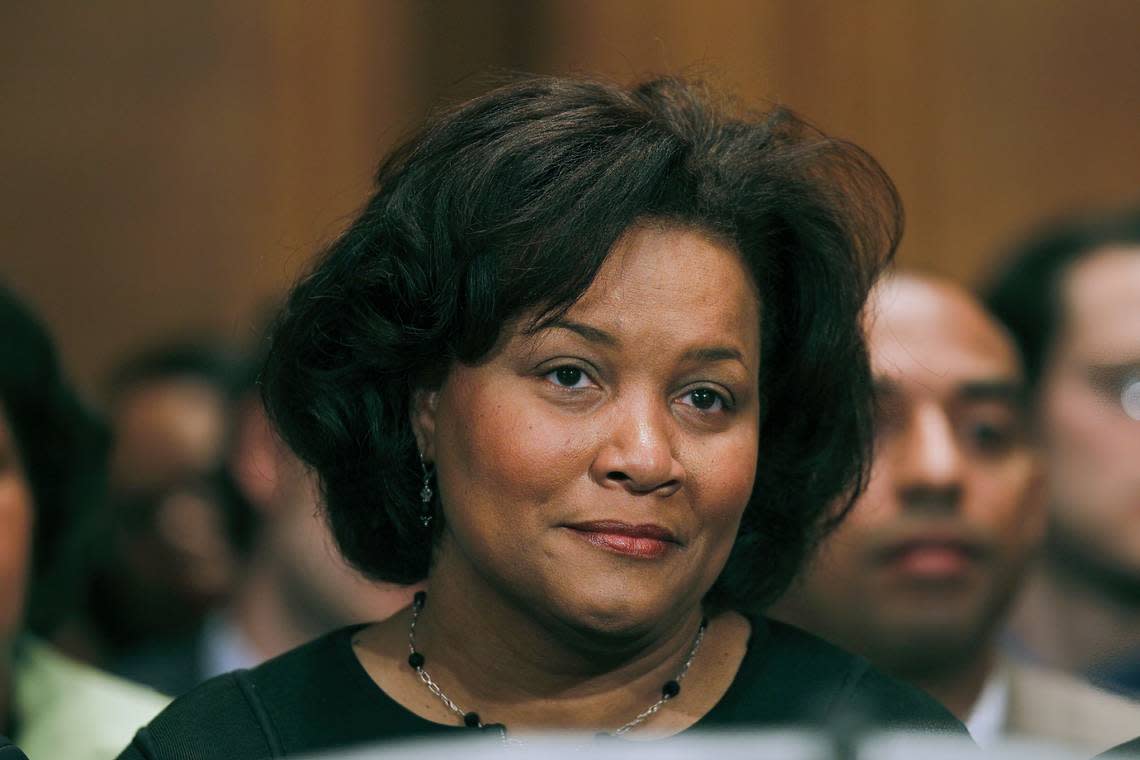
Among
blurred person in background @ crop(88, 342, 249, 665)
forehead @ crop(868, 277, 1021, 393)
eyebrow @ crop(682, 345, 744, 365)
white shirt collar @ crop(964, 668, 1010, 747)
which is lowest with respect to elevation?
blurred person in background @ crop(88, 342, 249, 665)

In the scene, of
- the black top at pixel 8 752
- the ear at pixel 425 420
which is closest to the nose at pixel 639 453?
the ear at pixel 425 420

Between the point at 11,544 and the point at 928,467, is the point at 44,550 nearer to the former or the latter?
the point at 11,544

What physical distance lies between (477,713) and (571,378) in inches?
18.2

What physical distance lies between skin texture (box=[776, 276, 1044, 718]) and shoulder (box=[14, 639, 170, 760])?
1177 millimetres

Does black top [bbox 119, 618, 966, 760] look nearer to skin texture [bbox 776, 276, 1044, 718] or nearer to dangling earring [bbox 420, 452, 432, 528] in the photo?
dangling earring [bbox 420, 452, 432, 528]

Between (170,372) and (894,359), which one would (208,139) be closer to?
(170,372)

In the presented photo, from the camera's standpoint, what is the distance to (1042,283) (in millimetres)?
4188

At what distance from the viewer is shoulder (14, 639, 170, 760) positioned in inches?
123

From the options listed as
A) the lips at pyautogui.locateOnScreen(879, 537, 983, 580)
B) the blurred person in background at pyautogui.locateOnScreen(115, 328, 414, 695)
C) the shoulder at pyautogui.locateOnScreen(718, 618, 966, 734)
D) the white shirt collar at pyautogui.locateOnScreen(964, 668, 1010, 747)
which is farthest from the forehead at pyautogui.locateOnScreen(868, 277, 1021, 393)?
the blurred person in background at pyautogui.locateOnScreen(115, 328, 414, 695)

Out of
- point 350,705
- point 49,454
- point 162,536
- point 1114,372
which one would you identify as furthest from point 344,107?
point 350,705

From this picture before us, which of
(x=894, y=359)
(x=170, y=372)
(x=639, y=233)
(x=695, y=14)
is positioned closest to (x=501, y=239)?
(x=639, y=233)

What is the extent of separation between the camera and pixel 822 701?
7.97 feet

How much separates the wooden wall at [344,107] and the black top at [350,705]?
3.72 m

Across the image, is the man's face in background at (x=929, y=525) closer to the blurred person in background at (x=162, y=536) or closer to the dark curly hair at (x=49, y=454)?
the dark curly hair at (x=49, y=454)
